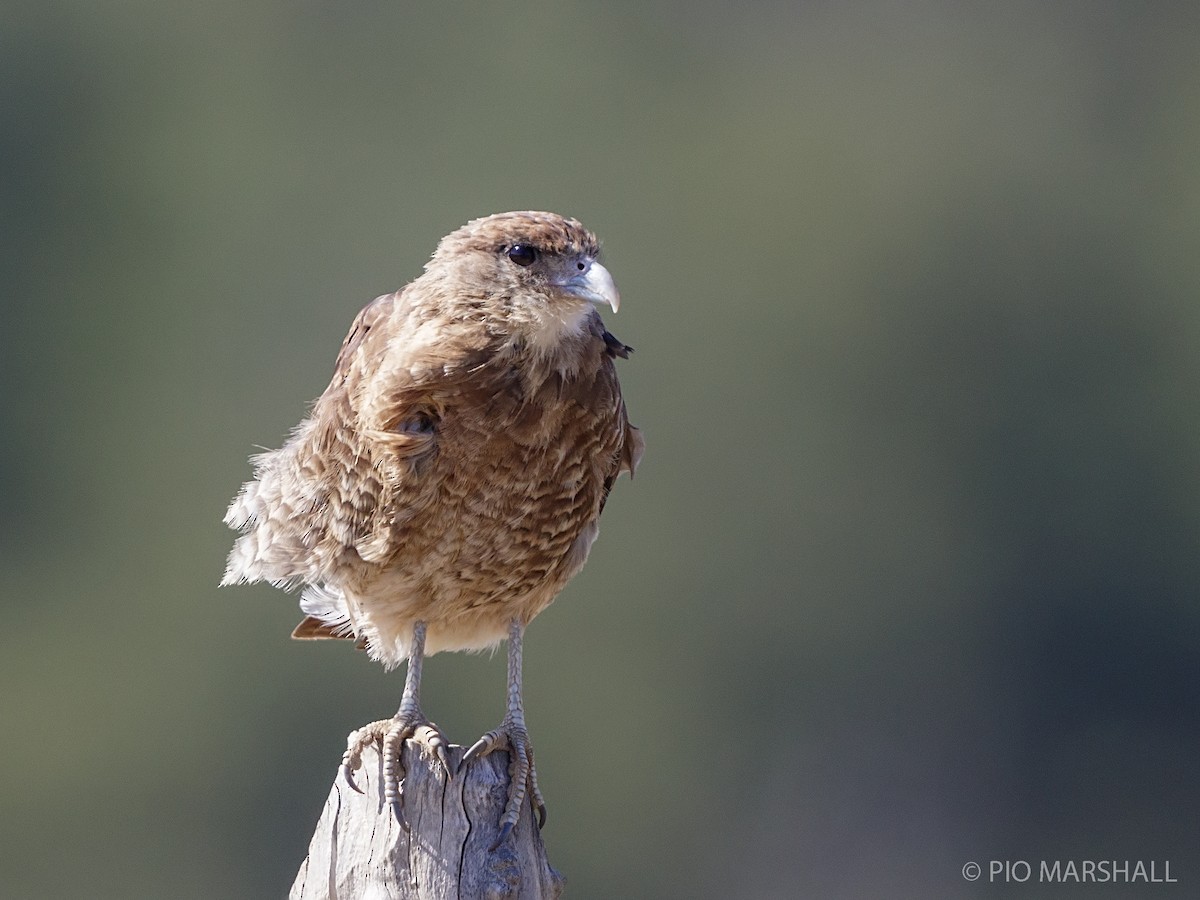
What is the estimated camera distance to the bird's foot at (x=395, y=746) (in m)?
5.02

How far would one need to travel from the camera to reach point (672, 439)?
2377 centimetres

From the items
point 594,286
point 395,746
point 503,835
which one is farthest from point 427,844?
point 594,286

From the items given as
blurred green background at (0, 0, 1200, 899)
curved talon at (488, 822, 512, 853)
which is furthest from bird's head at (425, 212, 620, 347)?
blurred green background at (0, 0, 1200, 899)

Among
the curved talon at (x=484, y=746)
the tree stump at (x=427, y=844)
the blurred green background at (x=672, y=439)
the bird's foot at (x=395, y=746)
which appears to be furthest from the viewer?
the blurred green background at (x=672, y=439)

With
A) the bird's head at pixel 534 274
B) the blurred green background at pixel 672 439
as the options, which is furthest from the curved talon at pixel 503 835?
the blurred green background at pixel 672 439

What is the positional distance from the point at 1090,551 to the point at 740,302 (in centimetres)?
611

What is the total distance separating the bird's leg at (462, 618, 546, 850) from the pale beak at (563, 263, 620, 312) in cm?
120

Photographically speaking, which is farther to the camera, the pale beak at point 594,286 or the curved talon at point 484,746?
the pale beak at point 594,286

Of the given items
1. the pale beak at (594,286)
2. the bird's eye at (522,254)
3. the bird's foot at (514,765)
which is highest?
the bird's eye at (522,254)

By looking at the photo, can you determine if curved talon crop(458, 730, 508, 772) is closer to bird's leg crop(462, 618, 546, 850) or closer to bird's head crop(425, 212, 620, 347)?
bird's leg crop(462, 618, 546, 850)

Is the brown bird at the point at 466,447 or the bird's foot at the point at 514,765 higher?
the brown bird at the point at 466,447

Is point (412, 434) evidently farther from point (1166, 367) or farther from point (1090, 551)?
point (1166, 367)

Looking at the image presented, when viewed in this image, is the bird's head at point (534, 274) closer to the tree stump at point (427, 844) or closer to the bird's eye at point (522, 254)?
the bird's eye at point (522, 254)

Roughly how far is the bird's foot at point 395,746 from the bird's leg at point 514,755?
0.11 metres
